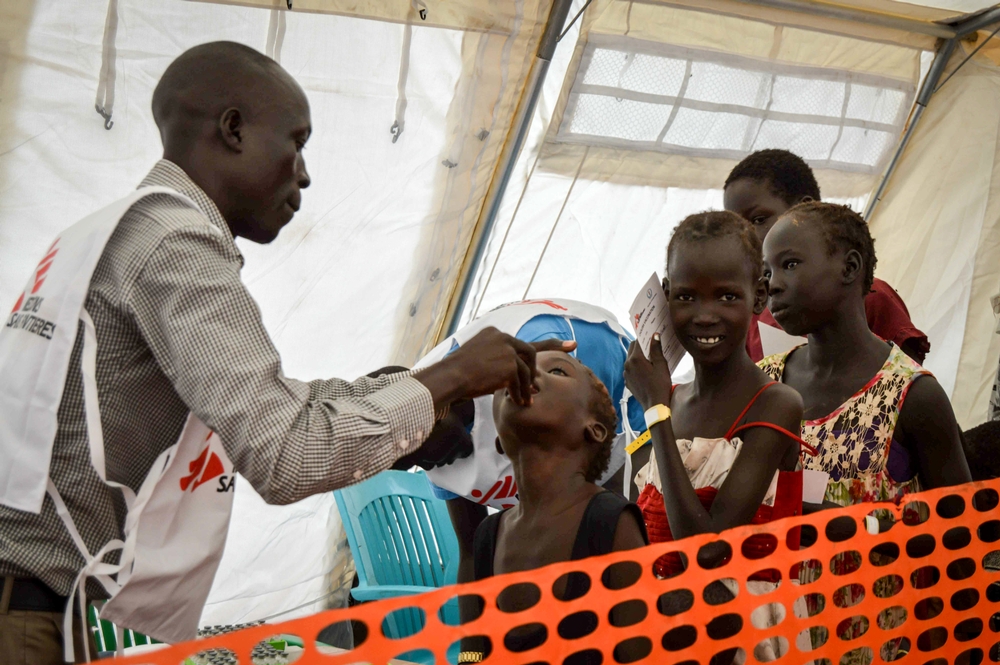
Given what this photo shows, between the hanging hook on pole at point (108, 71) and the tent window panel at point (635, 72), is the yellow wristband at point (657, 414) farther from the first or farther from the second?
the tent window panel at point (635, 72)

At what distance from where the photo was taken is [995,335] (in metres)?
5.59

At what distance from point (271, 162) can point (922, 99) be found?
16.5 feet

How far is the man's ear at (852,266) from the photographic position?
248cm

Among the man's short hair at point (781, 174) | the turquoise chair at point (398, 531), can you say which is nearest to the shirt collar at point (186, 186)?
the man's short hair at point (781, 174)

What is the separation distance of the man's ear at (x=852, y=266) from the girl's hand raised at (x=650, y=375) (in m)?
0.59

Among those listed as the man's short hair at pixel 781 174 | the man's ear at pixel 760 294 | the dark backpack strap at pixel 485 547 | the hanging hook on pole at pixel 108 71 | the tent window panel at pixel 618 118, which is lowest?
the dark backpack strap at pixel 485 547

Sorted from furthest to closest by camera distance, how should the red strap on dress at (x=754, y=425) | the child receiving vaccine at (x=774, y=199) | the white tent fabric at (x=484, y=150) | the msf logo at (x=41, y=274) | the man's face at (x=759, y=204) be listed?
1. the white tent fabric at (x=484, y=150)
2. the man's face at (x=759, y=204)
3. the child receiving vaccine at (x=774, y=199)
4. the red strap on dress at (x=754, y=425)
5. the msf logo at (x=41, y=274)

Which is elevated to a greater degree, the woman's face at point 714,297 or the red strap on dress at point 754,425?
the woman's face at point 714,297

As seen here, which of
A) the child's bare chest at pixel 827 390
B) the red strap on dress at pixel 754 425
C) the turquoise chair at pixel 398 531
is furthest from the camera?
the turquoise chair at pixel 398 531

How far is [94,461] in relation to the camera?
136 cm

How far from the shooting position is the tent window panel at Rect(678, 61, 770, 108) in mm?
5016

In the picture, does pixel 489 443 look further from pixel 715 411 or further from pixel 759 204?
pixel 759 204

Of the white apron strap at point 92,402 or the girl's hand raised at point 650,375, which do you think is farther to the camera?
the girl's hand raised at point 650,375

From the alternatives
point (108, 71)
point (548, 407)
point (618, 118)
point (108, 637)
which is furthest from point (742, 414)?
point (618, 118)
